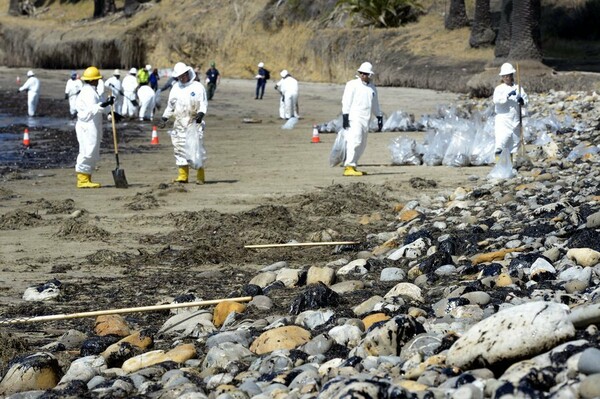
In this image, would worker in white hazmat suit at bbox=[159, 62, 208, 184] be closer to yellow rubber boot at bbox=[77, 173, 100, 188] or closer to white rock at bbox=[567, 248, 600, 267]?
yellow rubber boot at bbox=[77, 173, 100, 188]

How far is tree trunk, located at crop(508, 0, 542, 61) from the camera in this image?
31625mm

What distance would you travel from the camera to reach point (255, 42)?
2000 inches

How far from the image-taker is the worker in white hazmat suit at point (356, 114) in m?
16.9

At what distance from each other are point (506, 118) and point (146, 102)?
53.5ft

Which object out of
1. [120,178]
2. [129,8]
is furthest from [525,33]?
[129,8]

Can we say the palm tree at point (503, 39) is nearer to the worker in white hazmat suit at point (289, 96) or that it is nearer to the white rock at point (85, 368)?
the worker in white hazmat suit at point (289, 96)

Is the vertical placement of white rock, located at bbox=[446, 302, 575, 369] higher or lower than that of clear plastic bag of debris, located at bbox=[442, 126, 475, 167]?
higher

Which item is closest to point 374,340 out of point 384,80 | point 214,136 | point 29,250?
point 29,250

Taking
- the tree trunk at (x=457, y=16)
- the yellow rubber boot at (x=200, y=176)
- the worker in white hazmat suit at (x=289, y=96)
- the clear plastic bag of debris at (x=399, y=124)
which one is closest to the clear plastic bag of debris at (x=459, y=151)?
the yellow rubber boot at (x=200, y=176)

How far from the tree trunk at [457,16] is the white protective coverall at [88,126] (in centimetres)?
2528

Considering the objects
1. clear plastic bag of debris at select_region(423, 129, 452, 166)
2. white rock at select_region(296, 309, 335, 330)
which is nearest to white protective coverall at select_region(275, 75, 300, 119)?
clear plastic bag of debris at select_region(423, 129, 452, 166)

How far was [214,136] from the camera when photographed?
2516 centimetres

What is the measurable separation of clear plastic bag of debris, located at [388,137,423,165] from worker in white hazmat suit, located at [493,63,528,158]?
5.41 ft

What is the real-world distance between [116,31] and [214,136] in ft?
107
